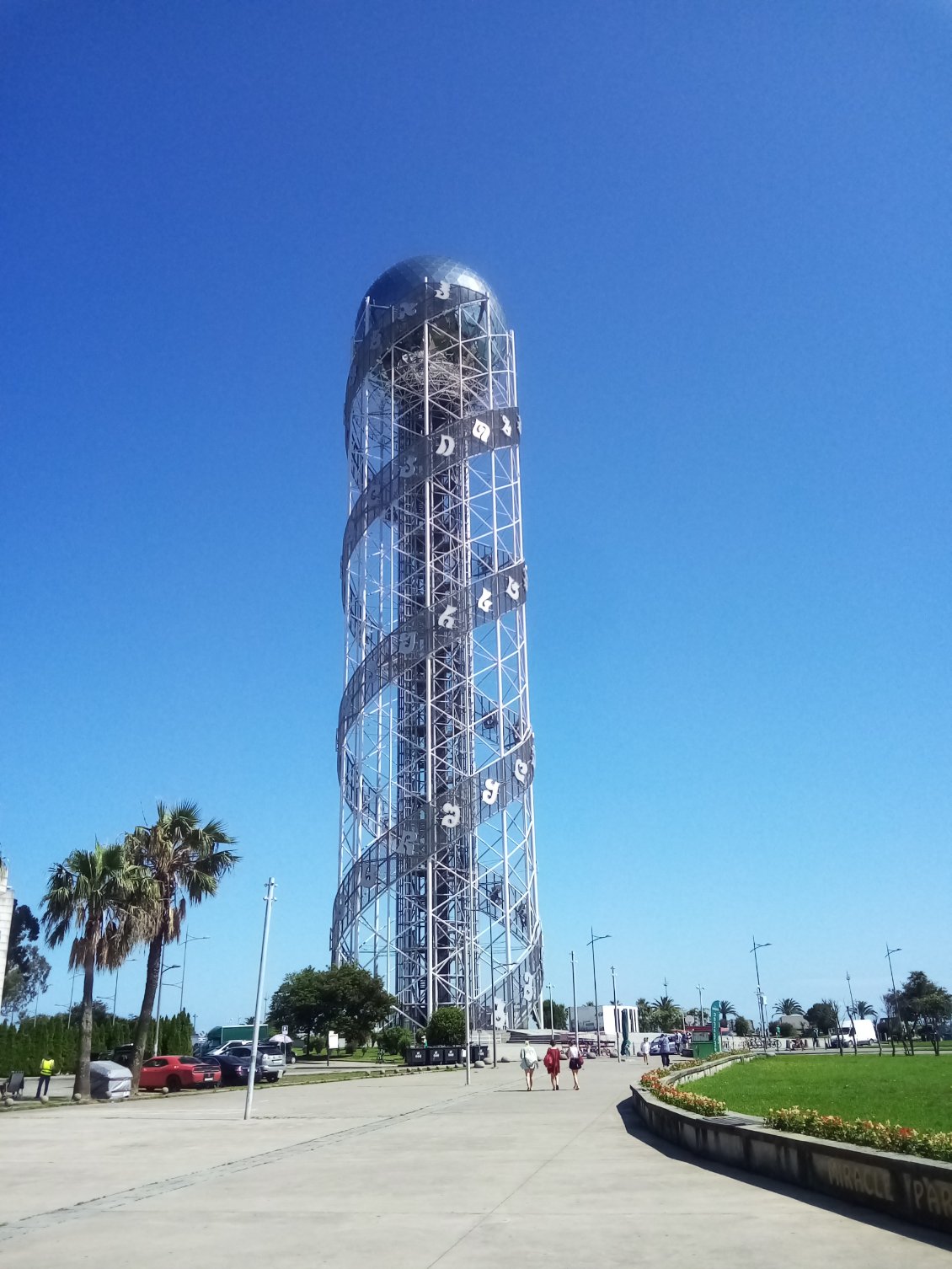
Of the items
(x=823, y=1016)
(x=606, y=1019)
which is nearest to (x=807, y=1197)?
(x=606, y=1019)

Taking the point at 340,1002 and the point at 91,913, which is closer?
the point at 91,913

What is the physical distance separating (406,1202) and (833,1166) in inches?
166

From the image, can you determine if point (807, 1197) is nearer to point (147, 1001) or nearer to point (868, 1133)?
point (868, 1133)

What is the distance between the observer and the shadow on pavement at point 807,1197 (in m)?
8.29

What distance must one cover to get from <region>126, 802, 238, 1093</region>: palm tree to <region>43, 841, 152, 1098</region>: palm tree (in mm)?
719

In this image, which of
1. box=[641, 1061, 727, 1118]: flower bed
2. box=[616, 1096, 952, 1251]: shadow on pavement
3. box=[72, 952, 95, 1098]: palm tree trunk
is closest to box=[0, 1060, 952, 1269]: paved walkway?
box=[616, 1096, 952, 1251]: shadow on pavement

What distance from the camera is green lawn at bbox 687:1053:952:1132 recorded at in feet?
55.7

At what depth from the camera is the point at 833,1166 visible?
33.0ft

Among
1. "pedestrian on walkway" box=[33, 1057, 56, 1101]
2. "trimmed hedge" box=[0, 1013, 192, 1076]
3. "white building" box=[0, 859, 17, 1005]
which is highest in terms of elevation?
"white building" box=[0, 859, 17, 1005]

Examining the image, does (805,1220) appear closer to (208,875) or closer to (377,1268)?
(377,1268)

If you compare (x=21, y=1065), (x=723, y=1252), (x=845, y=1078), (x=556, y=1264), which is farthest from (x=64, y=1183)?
(x=21, y=1065)

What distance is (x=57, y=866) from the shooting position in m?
31.3

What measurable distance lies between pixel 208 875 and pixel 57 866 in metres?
4.56

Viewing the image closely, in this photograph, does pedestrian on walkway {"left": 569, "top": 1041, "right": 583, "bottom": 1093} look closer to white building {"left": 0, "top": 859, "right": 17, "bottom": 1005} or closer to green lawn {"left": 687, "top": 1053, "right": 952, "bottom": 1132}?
green lawn {"left": 687, "top": 1053, "right": 952, "bottom": 1132}
